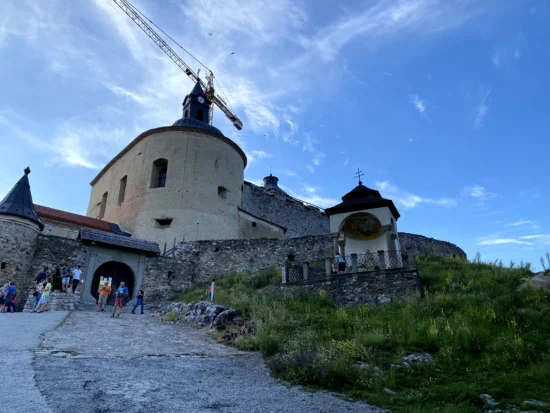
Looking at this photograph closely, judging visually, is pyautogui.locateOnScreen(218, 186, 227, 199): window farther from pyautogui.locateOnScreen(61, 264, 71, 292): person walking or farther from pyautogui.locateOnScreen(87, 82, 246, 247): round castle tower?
pyautogui.locateOnScreen(61, 264, 71, 292): person walking

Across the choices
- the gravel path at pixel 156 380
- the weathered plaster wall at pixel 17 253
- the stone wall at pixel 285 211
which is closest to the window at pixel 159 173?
the stone wall at pixel 285 211

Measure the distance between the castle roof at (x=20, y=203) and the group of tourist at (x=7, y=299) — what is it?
320 centimetres

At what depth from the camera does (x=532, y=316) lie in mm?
8859

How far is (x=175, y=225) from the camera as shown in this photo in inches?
942

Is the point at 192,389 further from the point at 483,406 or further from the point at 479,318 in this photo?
the point at 479,318

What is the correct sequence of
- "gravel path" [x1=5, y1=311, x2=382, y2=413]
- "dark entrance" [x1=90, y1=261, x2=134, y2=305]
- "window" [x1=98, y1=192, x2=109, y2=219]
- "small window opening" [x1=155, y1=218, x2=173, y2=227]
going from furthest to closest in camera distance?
"window" [x1=98, y1=192, x2=109, y2=219] < "small window opening" [x1=155, y1=218, x2=173, y2=227] < "dark entrance" [x1=90, y1=261, x2=134, y2=305] < "gravel path" [x1=5, y1=311, x2=382, y2=413]

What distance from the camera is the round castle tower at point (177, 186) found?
24.2m

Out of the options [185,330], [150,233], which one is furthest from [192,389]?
[150,233]

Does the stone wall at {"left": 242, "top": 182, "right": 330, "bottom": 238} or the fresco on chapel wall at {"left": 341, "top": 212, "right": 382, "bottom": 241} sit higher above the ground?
the stone wall at {"left": 242, "top": 182, "right": 330, "bottom": 238}

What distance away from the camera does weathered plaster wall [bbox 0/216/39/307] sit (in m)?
14.5

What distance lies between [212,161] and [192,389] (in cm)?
2249

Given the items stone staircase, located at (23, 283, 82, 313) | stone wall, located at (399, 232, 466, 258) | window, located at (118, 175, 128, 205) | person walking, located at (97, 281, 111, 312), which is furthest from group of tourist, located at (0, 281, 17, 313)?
stone wall, located at (399, 232, 466, 258)

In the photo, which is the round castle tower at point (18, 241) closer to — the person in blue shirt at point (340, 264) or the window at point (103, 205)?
the person in blue shirt at point (340, 264)

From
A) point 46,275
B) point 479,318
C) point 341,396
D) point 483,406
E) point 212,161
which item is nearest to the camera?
point 483,406
